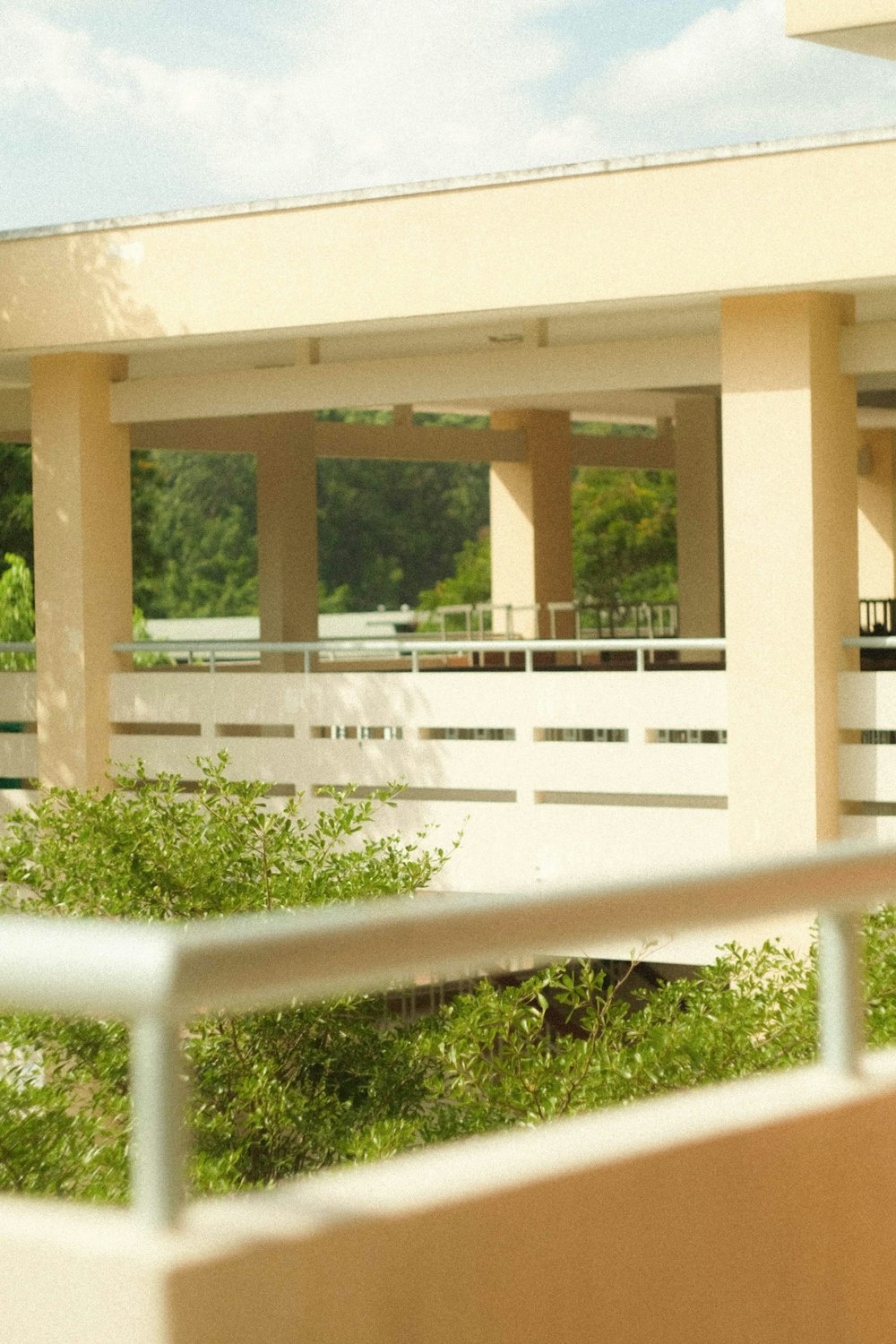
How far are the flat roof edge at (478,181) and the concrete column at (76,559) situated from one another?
1036 mm

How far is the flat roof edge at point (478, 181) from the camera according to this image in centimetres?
990

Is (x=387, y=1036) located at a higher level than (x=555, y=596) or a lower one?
lower

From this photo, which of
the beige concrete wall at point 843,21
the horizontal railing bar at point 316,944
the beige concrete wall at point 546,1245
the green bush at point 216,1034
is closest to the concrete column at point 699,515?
the beige concrete wall at point 843,21

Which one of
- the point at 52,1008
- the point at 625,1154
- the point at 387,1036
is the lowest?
the point at 387,1036

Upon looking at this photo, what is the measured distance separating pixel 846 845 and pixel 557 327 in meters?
10.0

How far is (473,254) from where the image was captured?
10867 mm

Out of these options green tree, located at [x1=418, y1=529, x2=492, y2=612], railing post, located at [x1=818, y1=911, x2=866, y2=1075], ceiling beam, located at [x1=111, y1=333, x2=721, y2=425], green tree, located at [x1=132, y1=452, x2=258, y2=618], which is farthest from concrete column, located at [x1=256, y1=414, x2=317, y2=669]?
green tree, located at [x1=132, y1=452, x2=258, y2=618]

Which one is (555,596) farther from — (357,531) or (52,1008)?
(357,531)

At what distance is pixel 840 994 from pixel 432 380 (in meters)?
9.46

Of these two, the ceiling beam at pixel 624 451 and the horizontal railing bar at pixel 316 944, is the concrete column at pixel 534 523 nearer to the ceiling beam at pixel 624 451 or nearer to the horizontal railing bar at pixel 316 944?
the ceiling beam at pixel 624 451

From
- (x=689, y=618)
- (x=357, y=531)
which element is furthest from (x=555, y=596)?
(x=357, y=531)

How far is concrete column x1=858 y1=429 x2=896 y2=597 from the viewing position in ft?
76.9

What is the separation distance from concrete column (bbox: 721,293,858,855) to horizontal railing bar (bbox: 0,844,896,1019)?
7965 millimetres

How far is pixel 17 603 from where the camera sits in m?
31.9
